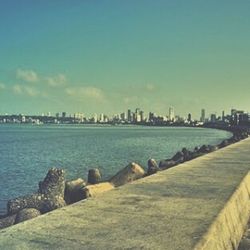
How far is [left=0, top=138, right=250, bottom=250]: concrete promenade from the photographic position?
11.6 ft

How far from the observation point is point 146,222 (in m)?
4.19

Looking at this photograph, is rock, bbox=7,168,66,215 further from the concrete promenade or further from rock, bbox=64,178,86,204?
the concrete promenade

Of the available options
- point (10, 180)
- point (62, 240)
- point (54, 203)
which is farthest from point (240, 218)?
point (10, 180)

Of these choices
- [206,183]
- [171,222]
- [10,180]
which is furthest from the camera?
[10,180]

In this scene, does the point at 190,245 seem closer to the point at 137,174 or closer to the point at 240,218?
the point at 240,218

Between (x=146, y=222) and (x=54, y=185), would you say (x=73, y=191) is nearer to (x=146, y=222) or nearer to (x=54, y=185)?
(x=54, y=185)

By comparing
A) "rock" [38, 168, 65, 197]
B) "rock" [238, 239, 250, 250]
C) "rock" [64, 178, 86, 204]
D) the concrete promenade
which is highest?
the concrete promenade

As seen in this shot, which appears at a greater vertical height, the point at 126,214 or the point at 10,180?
the point at 126,214

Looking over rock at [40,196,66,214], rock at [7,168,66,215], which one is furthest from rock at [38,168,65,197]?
rock at [40,196,66,214]

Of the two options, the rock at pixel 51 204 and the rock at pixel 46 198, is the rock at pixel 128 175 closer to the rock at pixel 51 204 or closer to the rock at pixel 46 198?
the rock at pixel 46 198

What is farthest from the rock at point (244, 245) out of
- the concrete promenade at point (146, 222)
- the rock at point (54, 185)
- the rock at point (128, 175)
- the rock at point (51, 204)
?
the rock at point (128, 175)

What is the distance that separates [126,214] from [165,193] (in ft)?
4.82

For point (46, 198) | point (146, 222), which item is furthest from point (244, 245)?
point (46, 198)

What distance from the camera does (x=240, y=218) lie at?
18.5 ft
